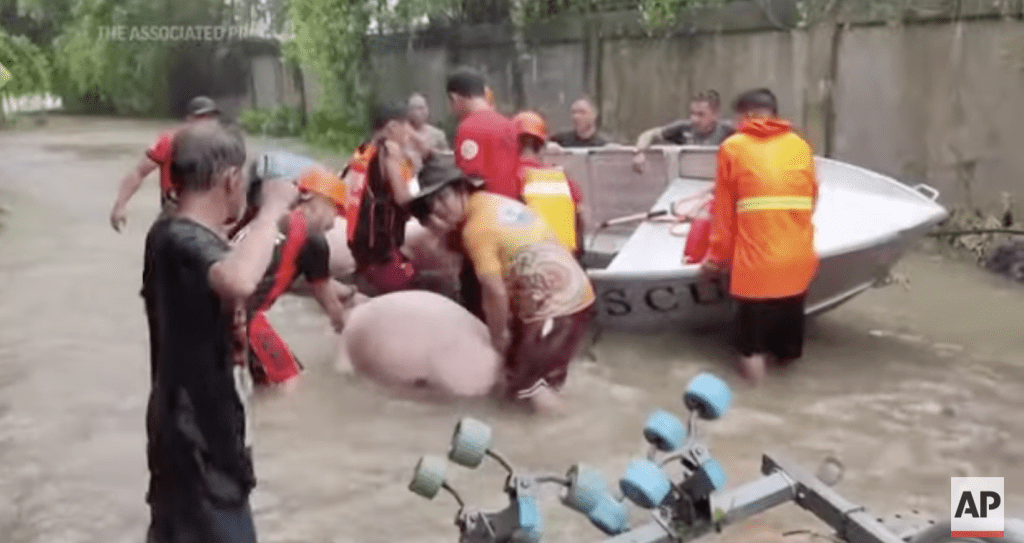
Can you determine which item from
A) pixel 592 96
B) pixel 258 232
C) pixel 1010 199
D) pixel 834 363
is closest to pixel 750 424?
pixel 834 363

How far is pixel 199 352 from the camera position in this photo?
2996 millimetres

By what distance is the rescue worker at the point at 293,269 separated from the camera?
18.2ft

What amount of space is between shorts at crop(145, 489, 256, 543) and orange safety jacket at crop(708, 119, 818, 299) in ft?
11.7

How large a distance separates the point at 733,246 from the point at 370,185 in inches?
83.8

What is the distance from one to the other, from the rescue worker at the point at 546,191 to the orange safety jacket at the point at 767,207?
2.96 feet

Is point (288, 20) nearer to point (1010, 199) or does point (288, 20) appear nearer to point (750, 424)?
point (1010, 199)

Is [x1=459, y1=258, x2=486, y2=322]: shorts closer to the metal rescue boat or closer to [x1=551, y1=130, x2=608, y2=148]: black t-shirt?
the metal rescue boat

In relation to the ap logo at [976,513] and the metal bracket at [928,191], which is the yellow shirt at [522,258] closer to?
the ap logo at [976,513]

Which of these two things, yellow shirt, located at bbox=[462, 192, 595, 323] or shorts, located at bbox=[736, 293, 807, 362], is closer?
yellow shirt, located at bbox=[462, 192, 595, 323]

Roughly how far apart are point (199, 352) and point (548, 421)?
306 cm

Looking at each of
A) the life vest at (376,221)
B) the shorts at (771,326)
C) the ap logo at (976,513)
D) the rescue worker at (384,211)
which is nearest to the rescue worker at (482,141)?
the rescue worker at (384,211)

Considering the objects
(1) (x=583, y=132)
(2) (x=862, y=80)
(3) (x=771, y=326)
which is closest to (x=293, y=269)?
(3) (x=771, y=326)

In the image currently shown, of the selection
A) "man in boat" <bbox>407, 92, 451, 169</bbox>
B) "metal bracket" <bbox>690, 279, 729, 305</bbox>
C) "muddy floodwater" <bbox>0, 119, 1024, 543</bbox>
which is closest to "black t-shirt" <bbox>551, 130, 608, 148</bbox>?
"man in boat" <bbox>407, 92, 451, 169</bbox>

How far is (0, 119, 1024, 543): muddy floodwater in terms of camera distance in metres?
4.83
